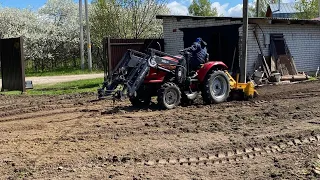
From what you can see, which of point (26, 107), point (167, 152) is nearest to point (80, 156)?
point (167, 152)

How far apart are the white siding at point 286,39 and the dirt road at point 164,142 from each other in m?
6.67

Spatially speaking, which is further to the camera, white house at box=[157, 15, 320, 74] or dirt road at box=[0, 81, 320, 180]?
white house at box=[157, 15, 320, 74]

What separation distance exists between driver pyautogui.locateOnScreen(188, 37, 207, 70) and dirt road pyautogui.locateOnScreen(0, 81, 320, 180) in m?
1.09

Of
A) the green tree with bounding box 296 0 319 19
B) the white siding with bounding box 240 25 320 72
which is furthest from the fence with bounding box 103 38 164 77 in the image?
the green tree with bounding box 296 0 319 19

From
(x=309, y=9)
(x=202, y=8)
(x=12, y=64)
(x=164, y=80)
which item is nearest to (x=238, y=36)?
(x=164, y=80)

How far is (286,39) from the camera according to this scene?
1900cm

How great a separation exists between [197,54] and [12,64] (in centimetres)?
840

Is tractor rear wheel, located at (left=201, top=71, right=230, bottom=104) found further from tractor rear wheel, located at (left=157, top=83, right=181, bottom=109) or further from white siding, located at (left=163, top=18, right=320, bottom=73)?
white siding, located at (left=163, top=18, right=320, bottom=73)

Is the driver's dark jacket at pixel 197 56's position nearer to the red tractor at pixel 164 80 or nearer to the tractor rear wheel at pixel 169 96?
the red tractor at pixel 164 80

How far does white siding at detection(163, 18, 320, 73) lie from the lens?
1752 cm

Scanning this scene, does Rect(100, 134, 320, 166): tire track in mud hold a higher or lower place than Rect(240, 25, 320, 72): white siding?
lower

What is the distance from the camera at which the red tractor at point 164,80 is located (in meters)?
10.0

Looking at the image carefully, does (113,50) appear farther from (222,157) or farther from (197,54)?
(222,157)

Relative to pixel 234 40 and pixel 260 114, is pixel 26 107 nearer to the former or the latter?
pixel 260 114
